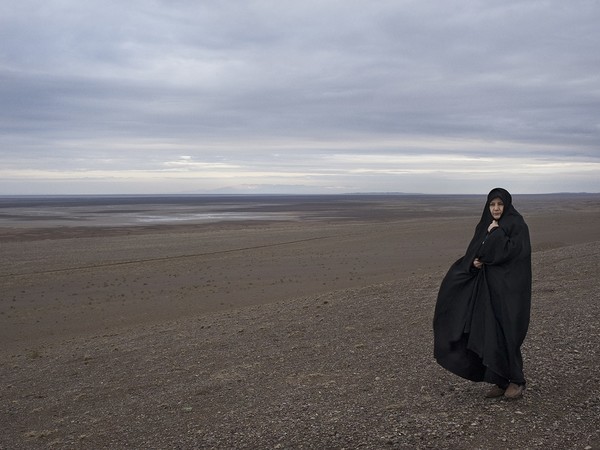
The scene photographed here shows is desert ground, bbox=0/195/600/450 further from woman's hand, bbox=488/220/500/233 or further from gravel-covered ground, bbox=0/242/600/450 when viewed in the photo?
woman's hand, bbox=488/220/500/233

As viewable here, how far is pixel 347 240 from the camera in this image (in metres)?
36.6

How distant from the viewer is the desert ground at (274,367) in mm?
6039

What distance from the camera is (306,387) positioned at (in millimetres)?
7902

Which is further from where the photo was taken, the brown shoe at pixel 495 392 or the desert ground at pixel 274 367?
the brown shoe at pixel 495 392

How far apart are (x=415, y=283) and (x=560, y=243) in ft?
55.7

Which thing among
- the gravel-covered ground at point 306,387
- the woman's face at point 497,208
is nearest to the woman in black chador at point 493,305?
the woman's face at point 497,208

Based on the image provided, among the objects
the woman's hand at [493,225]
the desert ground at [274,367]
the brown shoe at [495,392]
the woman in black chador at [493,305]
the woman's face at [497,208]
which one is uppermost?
the woman's face at [497,208]

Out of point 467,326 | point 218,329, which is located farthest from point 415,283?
point 467,326

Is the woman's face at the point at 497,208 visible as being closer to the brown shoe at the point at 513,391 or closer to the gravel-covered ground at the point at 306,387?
the brown shoe at the point at 513,391

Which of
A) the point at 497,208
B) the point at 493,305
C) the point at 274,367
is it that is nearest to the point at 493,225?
the point at 497,208

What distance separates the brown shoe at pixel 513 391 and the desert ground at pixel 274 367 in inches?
4.6

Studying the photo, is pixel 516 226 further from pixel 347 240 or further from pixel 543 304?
pixel 347 240

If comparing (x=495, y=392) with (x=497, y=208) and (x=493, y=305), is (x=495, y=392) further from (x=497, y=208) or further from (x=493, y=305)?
(x=497, y=208)

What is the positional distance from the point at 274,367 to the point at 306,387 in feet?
4.68
